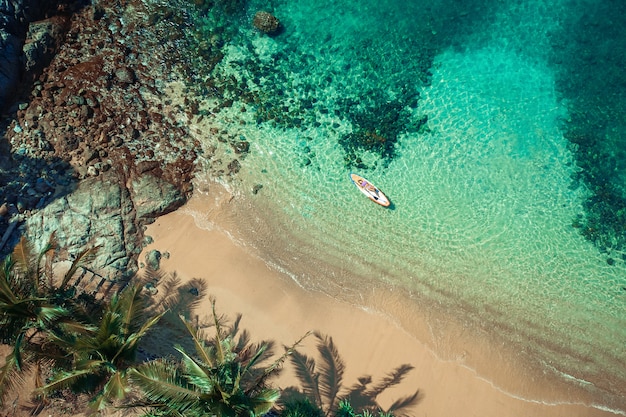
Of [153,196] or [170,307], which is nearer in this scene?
[170,307]

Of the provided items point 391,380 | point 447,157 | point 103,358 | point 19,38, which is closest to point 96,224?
point 103,358

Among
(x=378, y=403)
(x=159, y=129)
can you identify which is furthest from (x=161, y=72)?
(x=378, y=403)

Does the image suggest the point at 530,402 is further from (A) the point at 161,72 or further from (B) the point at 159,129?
(A) the point at 161,72

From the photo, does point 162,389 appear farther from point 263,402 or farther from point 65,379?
A: point 65,379

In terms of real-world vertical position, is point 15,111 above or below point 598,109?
below

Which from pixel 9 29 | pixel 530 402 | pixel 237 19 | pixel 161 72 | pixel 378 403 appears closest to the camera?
pixel 378 403

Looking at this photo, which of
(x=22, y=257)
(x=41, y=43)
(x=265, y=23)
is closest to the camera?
(x=22, y=257)

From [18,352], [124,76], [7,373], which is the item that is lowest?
[7,373]

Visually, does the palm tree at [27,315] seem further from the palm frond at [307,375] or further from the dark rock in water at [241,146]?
the dark rock in water at [241,146]
